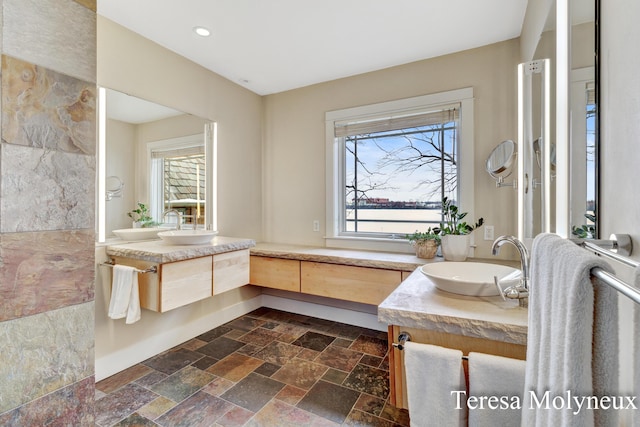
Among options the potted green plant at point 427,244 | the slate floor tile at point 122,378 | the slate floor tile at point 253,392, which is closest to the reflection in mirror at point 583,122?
the potted green plant at point 427,244

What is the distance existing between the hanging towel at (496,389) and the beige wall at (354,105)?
1.66 meters

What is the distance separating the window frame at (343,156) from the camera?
247cm

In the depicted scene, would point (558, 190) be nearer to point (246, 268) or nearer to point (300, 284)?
point (300, 284)

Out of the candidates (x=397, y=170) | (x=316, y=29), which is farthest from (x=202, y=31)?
(x=397, y=170)

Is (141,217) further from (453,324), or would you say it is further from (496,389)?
(496,389)

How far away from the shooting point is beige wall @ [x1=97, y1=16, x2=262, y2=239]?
2.08 meters

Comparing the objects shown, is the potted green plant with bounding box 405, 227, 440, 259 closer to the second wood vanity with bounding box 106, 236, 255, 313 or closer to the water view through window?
the water view through window

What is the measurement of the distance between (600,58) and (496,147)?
→ 1.63 m

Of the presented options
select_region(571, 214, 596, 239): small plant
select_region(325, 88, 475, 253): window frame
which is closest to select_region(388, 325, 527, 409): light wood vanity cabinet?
select_region(571, 214, 596, 239): small plant

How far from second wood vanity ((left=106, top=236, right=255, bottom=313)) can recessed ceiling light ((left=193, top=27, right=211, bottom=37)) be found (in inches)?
63.4

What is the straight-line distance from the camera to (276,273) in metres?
2.84

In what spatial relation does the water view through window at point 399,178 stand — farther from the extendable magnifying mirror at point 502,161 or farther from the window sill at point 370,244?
the extendable magnifying mirror at point 502,161

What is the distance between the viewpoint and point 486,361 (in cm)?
96

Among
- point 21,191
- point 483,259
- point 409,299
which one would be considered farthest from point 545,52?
point 21,191
